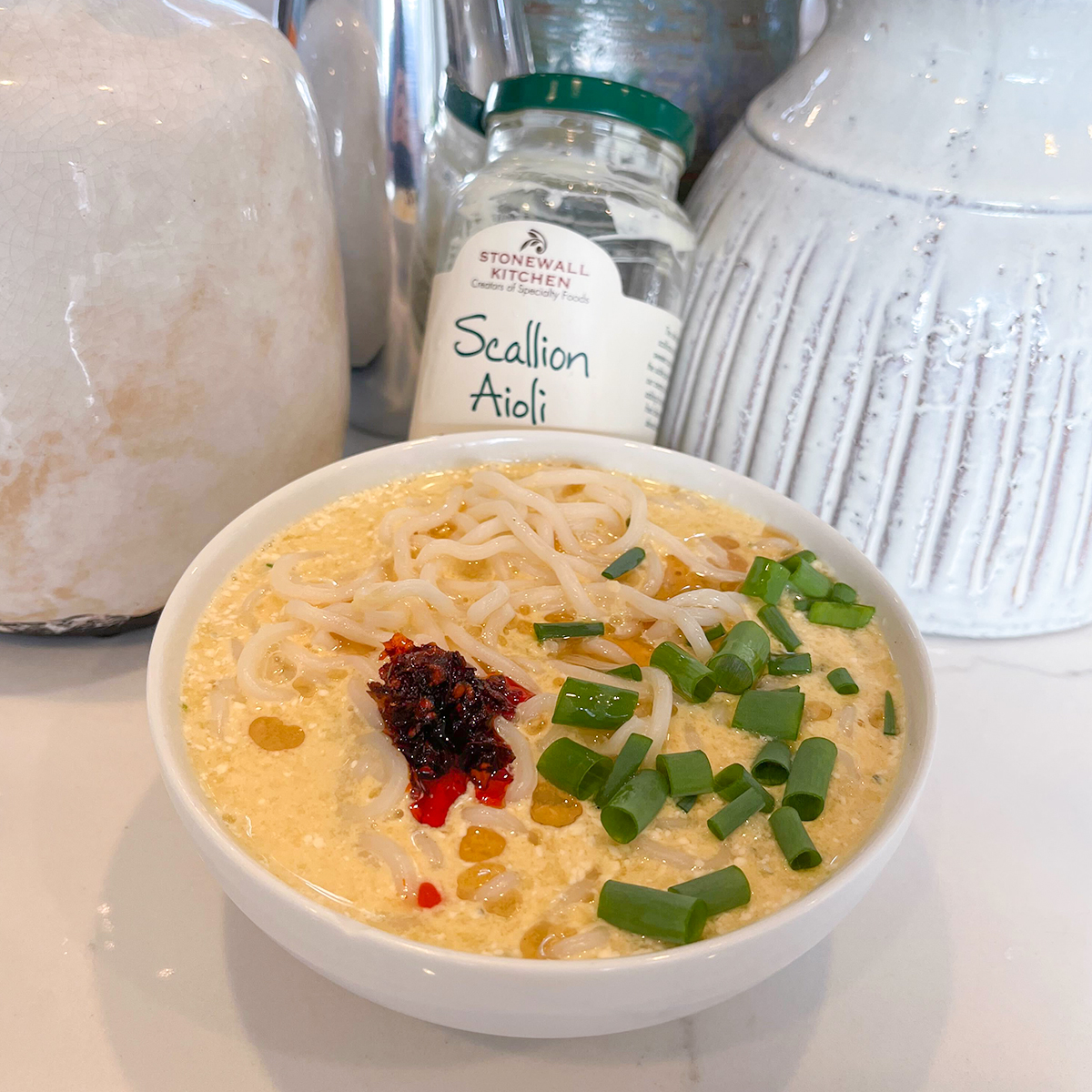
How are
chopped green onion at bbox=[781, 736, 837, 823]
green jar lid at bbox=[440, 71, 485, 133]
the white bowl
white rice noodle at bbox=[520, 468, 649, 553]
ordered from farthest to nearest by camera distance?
1. green jar lid at bbox=[440, 71, 485, 133]
2. white rice noodle at bbox=[520, 468, 649, 553]
3. chopped green onion at bbox=[781, 736, 837, 823]
4. the white bowl

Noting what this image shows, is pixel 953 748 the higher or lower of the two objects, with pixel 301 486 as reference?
lower

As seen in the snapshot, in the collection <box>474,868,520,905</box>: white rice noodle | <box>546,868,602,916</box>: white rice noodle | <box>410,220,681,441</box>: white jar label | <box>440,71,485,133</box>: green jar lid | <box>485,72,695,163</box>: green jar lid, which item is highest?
<box>485,72,695,163</box>: green jar lid

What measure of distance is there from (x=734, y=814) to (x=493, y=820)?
14 centimetres

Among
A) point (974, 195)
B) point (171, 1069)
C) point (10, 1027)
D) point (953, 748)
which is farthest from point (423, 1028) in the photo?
point (974, 195)

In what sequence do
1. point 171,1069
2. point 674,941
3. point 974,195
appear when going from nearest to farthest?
point 674,941 < point 171,1069 < point 974,195

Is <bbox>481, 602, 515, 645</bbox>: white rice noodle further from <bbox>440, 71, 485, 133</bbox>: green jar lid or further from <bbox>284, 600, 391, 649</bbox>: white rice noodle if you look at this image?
<bbox>440, 71, 485, 133</bbox>: green jar lid

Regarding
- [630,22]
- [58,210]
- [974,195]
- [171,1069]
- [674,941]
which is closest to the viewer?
[674,941]

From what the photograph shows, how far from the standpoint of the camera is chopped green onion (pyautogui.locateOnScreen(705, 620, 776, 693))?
0.66 m

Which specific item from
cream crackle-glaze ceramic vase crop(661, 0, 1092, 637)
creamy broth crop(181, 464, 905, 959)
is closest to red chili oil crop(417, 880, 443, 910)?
creamy broth crop(181, 464, 905, 959)

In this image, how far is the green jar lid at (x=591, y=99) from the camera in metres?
0.90

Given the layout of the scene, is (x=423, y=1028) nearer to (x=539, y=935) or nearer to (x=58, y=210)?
(x=539, y=935)

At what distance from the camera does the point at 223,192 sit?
0.78 meters

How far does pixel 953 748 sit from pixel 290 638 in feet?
2.01

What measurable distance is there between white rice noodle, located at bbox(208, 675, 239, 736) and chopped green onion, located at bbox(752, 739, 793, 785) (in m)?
0.33
